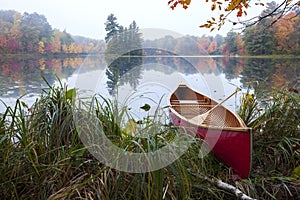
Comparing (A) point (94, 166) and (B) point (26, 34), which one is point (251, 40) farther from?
(A) point (94, 166)

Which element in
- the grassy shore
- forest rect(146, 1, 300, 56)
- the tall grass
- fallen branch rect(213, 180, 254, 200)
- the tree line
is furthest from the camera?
the tree line

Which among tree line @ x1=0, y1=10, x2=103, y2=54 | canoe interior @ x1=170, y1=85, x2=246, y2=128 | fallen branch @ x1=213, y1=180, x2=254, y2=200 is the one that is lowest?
fallen branch @ x1=213, y1=180, x2=254, y2=200

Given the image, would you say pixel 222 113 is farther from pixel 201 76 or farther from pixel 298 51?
pixel 298 51

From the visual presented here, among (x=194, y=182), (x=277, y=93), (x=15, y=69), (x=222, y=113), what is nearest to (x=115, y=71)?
(x=194, y=182)

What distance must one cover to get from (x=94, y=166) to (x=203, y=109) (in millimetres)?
1723

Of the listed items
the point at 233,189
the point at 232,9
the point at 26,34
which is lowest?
the point at 233,189

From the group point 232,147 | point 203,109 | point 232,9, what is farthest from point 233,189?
point 203,109

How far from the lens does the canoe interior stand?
2.04 m

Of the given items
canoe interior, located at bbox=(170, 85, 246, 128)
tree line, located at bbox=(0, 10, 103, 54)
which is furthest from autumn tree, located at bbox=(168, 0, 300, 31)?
tree line, located at bbox=(0, 10, 103, 54)

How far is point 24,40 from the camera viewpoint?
5.36 m

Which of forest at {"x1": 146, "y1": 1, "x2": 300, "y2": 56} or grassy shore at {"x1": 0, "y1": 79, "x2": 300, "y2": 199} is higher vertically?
forest at {"x1": 146, "y1": 1, "x2": 300, "y2": 56}

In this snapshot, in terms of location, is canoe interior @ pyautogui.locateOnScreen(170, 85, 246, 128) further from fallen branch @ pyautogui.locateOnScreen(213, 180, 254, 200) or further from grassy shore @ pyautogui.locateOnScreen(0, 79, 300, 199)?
fallen branch @ pyautogui.locateOnScreen(213, 180, 254, 200)

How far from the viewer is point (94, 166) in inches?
49.3

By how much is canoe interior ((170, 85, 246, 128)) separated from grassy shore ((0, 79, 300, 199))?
372mm
